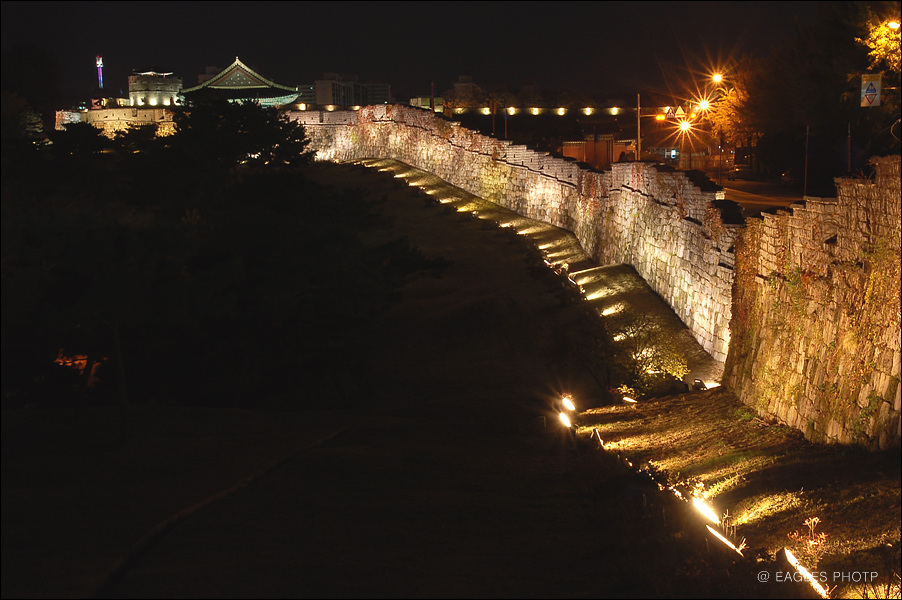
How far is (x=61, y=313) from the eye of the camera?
10141mm

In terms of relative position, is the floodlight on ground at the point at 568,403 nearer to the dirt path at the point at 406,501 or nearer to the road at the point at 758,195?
the dirt path at the point at 406,501

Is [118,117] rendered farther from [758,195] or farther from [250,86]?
[758,195]

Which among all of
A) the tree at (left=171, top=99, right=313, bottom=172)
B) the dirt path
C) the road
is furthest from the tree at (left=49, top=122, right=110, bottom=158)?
the road

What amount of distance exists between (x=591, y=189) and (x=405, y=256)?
33.3ft

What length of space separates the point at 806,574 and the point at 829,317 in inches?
208

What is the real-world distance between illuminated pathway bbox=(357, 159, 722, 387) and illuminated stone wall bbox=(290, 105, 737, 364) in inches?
10.6

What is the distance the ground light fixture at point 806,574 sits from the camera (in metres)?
7.55

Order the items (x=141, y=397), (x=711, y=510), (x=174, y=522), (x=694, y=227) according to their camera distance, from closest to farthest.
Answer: (x=174, y=522), (x=711, y=510), (x=141, y=397), (x=694, y=227)

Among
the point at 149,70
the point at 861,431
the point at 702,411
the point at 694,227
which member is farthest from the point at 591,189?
the point at 149,70

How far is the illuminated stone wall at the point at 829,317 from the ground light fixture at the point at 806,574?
251 cm

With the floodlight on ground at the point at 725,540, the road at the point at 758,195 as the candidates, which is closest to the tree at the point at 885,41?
the road at the point at 758,195

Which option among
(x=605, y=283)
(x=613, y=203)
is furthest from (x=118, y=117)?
(x=605, y=283)

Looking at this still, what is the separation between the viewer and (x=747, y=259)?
16.3 meters

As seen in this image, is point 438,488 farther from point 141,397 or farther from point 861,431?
point 141,397
